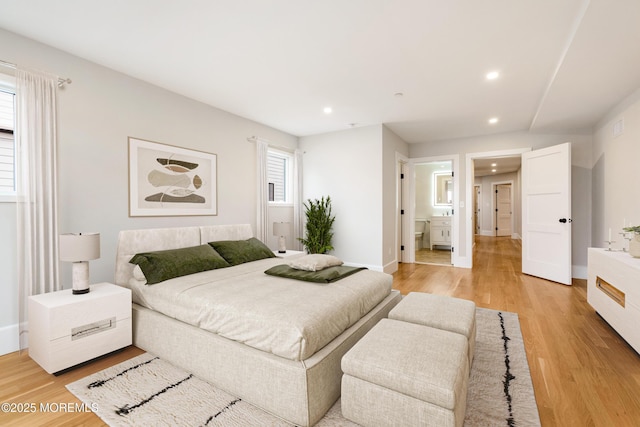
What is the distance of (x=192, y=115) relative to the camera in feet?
12.4

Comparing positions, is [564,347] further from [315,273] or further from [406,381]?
[315,273]

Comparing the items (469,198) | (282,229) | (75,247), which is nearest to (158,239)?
(75,247)

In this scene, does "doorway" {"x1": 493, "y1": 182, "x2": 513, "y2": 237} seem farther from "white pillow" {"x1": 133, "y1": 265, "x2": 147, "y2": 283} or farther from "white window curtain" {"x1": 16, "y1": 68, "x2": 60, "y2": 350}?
"white window curtain" {"x1": 16, "y1": 68, "x2": 60, "y2": 350}

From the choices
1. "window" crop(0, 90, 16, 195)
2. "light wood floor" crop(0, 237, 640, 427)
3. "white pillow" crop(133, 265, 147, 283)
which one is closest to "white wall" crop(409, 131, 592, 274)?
"light wood floor" crop(0, 237, 640, 427)

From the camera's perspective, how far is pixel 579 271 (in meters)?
4.77

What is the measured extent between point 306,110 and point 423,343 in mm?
3506

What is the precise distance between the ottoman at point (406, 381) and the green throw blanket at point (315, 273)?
825mm

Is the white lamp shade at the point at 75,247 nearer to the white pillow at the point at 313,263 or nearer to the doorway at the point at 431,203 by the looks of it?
the white pillow at the point at 313,263

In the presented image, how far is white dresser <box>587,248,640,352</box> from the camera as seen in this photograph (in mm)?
2297

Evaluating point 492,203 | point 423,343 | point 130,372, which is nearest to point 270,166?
point 130,372

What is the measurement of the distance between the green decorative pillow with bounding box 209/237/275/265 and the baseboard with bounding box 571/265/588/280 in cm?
502

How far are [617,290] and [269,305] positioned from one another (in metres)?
3.12

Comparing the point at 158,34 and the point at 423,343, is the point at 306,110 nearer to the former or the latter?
the point at 158,34

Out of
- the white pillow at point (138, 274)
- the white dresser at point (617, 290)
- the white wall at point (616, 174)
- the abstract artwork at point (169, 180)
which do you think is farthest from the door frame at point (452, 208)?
the white pillow at point (138, 274)
